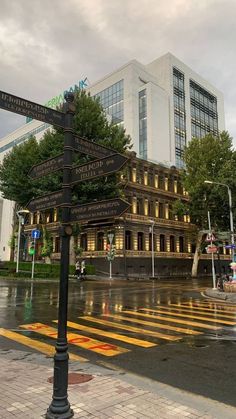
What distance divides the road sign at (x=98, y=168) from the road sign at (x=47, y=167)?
35 cm

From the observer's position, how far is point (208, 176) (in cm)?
4644

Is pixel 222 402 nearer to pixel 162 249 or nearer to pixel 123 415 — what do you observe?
pixel 123 415

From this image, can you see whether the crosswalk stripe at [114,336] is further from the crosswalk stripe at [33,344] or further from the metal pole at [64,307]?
the metal pole at [64,307]

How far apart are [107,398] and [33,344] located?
15.4 feet

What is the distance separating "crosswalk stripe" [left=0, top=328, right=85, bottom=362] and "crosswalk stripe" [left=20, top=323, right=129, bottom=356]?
2.06 ft

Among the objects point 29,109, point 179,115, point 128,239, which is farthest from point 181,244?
point 29,109

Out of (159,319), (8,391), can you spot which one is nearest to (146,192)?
(159,319)

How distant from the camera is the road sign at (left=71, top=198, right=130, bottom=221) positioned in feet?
17.0

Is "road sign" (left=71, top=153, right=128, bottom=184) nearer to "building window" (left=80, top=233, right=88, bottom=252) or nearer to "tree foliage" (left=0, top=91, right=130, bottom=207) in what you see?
"tree foliage" (left=0, top=91, right=130, bottom=207)

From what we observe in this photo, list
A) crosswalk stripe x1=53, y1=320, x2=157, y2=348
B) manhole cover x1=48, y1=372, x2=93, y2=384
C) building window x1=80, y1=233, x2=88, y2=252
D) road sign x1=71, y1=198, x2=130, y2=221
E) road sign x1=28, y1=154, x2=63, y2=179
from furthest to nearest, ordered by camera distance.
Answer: building window x1=80, y1=233, x2=88, y2=252 → crosswalk stripe x1=53, y1=320, x2=157, y2=348 → manhole cover x1=48, y1=372, x2=93, y2=384 → road sign x1=28, y1=154, x2=63, y2=179 → road sign x1=71, y1=198, x2=130, y2=221

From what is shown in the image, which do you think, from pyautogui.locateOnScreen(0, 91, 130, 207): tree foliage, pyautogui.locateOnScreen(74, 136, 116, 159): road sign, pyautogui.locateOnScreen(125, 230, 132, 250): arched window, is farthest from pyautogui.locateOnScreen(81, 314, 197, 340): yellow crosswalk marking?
pyautogui.locateOnScreen(125, 230, 132, 250): arched window

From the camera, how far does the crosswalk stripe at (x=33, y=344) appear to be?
8175mm

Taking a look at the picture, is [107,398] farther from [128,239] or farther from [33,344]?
[128,239]

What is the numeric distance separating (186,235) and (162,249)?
241 inches
